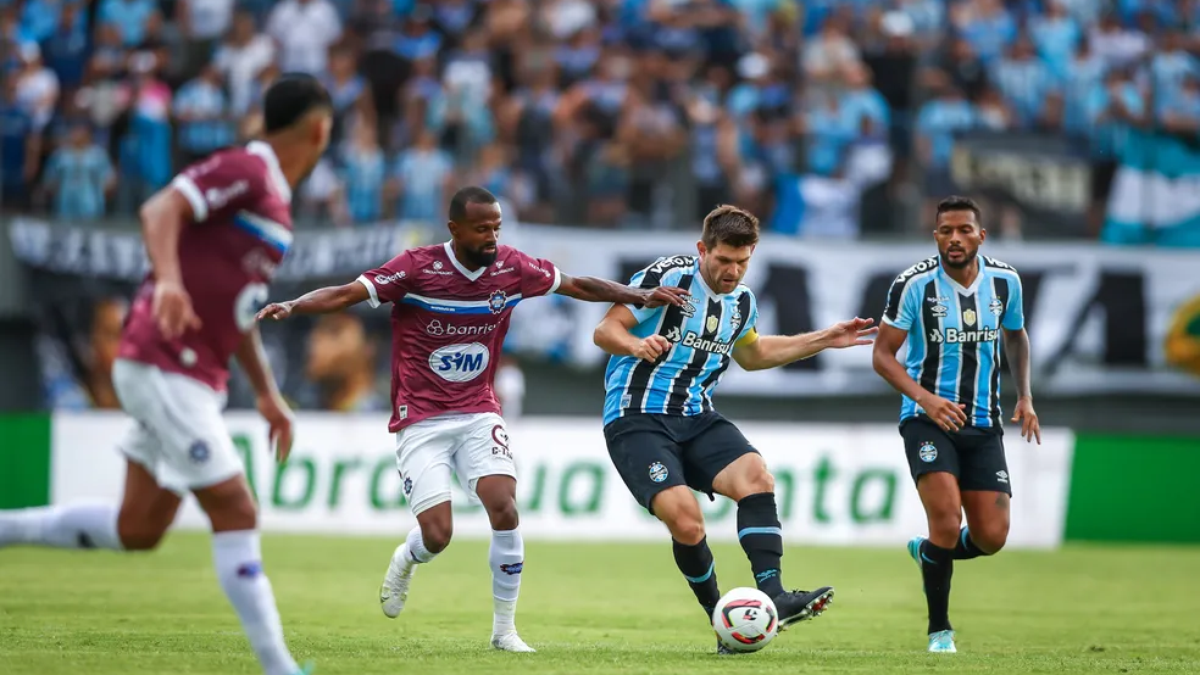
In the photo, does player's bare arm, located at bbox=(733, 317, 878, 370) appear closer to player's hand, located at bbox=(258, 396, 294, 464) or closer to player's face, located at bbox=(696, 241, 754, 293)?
player's face, located at bbox=(696, 241, 754, 293)

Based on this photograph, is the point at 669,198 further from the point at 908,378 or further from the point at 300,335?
the point at 908,378

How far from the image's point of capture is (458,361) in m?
9.63

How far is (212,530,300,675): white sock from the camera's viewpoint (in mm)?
6590

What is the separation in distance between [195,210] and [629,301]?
11.1 feet

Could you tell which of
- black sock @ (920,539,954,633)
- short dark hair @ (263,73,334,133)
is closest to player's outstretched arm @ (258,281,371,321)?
short dark hair @ (263,73,334,133)

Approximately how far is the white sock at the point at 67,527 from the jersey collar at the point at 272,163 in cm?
161

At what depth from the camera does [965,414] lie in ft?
33.1

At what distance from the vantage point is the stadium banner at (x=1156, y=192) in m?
21.6

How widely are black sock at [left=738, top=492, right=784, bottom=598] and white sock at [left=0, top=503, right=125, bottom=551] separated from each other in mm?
3640

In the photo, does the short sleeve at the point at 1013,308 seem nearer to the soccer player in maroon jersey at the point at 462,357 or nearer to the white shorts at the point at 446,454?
the soccer player in maroon jersey at the point at 462,357

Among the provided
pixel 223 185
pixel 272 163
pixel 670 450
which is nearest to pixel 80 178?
pixel 670 450

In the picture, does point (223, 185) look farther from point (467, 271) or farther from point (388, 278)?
point (467, 271)

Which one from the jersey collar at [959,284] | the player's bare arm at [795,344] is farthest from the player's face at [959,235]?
the player's bare arm at [795,344]

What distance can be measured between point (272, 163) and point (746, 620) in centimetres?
367
